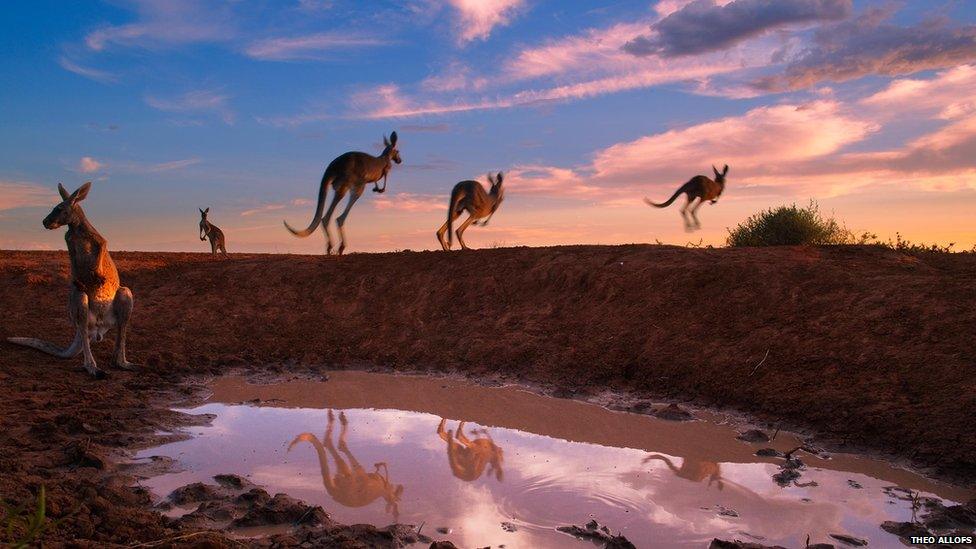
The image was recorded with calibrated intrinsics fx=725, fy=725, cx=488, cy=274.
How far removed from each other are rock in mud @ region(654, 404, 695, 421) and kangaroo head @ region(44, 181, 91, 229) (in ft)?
21.3

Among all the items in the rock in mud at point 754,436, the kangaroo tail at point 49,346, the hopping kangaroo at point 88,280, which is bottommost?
the rock in mud at point 754,436

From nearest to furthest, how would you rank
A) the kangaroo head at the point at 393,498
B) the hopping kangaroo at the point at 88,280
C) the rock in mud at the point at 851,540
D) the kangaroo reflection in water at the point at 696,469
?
the rock in mud at the point at 851,540 < the kangaroo head at the point at 393,498 < the kangaroo reflection in water at the point at 696,469 < the hopping kangaroo at the point at 88,280

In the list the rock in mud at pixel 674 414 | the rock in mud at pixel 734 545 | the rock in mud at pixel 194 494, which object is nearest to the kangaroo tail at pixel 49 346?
the rock in mud at pixel 194 494

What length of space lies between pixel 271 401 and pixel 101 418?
1.78 meters

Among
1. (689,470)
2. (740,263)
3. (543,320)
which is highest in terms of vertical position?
(740,263)

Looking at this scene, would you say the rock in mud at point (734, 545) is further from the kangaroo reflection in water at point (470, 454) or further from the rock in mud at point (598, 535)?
the kangaroo reflection in water at point (470, 454)

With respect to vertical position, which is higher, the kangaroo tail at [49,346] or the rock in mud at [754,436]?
the kangaroo tail at [49,346]

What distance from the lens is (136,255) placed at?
14.5m

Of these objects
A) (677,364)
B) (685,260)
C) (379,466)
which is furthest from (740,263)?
(379,466)

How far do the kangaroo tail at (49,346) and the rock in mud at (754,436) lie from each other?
24.6 feet

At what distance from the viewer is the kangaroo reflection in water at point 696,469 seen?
5.58 metres

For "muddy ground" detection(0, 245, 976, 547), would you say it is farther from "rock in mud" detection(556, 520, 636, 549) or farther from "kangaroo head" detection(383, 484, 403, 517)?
"rock in mud" detection(556, 520, 636, 549)

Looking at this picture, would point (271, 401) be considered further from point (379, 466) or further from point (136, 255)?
point (136, 255)

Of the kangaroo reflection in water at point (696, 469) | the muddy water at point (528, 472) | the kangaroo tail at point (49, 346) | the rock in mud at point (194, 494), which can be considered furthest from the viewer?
the kangaroo tail at point (49, 346)
